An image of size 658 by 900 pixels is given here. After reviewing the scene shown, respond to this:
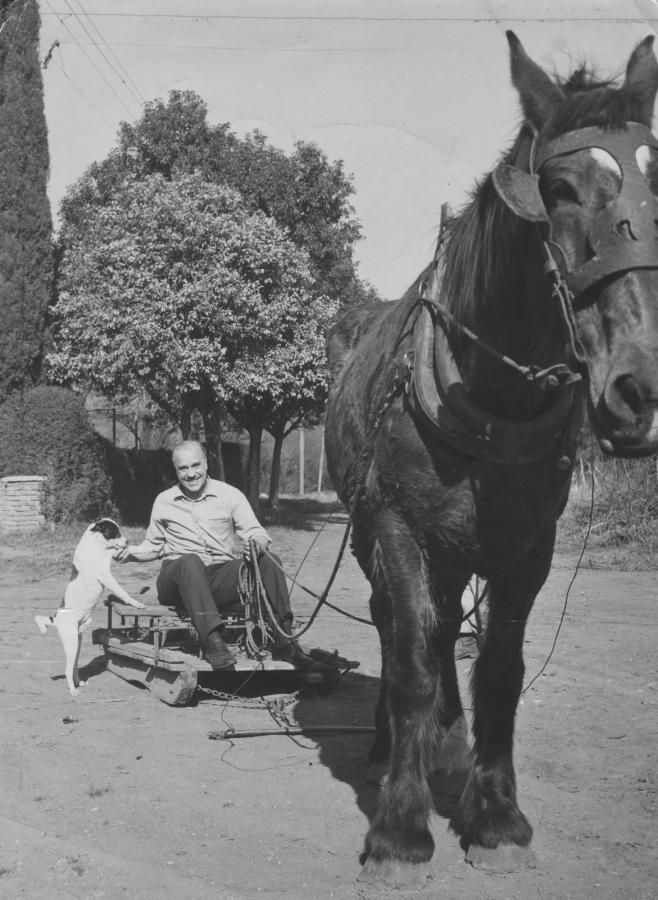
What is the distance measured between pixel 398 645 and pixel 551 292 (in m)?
1.41

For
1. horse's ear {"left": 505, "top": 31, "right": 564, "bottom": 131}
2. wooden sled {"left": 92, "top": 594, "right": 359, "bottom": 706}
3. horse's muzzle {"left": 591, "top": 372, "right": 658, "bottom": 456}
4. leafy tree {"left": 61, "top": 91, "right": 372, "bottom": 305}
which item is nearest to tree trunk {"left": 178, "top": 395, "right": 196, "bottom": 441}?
leafy tree {"left": 61, "top": 91, "right": 372, "bottom": 305}

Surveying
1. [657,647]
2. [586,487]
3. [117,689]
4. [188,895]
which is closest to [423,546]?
[188,895]

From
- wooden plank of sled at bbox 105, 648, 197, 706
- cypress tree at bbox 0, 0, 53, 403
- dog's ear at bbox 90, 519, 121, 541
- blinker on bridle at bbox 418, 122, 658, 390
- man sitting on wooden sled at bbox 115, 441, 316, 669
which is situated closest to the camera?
blinker on bridle at bbox 418, 122, 658, 390

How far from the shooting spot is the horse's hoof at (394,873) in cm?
334

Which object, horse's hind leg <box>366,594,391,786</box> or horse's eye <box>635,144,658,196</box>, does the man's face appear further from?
horse's eye <box>635,144,658,196</box>

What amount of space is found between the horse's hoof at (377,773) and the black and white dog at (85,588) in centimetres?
236

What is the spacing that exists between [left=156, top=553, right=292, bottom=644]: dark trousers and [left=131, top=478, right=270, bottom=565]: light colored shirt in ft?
0.43

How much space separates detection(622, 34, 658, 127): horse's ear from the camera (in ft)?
9.04

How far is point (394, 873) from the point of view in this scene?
335 cm

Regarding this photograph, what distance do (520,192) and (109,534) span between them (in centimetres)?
442

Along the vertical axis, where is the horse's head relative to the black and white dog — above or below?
above

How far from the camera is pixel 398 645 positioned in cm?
347

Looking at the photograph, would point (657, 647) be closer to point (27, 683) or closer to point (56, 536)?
point (27, 683)

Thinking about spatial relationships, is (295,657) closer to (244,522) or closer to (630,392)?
(244,522)
